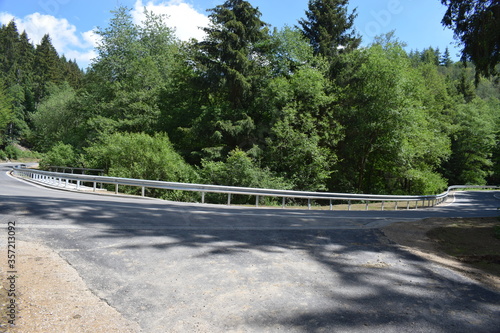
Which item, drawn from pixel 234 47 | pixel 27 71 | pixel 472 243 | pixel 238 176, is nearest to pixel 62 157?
pixel 234 47

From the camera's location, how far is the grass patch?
627 centimetres

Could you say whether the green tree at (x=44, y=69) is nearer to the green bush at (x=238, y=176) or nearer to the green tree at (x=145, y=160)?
the green tree at (x=145, y=160)

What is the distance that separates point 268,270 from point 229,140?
77.6ft

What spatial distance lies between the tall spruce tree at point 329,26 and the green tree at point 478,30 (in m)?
21.2

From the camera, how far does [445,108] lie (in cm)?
5153

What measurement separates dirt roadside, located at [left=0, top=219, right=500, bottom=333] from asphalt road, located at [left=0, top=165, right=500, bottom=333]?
0.15 m

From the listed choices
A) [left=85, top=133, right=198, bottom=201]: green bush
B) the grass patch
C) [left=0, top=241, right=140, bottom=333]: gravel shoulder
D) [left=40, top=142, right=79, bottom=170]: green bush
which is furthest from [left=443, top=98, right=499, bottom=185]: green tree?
[left=0, top=241, right=140, bottom=333]: gravel shoulder

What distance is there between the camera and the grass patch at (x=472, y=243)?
20.6ft

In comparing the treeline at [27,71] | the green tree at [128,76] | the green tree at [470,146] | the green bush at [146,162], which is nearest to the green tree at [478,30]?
the green bush at [146,162]

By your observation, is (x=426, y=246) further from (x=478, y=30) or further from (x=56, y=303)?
(x=478, y=30)

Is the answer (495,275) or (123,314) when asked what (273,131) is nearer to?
(495,275)

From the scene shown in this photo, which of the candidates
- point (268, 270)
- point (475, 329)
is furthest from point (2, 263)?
point (475, 329)

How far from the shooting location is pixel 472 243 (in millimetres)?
7590

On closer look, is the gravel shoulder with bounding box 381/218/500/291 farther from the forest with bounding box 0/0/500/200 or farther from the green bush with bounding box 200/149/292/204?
the forest with bounding box 0/0/500/200
